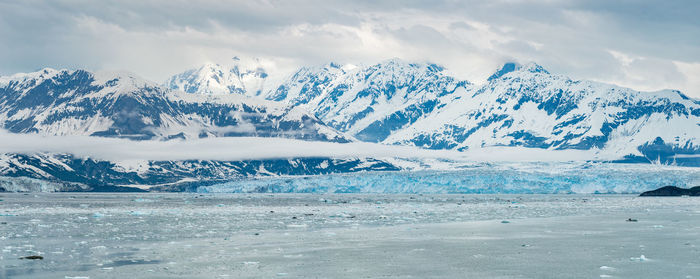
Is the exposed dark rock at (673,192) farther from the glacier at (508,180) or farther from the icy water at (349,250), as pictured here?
the icy water at (349,250)

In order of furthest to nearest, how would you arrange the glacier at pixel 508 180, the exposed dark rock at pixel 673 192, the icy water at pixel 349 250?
the glacier at pixel 508 180
the exposed dark rock at pixel 673 192
the icy water at pixel 349 250

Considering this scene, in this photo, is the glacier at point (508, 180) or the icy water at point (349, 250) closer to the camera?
the icy water at point (349, 250)

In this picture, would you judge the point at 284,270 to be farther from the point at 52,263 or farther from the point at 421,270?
the point at 52,263

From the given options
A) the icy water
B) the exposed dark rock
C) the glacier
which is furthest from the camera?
the glacier

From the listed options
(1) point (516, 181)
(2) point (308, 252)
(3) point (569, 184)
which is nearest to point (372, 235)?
(2) point (308, 252)

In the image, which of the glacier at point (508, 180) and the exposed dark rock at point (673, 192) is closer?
the exposed dark rock at point (673, 192)

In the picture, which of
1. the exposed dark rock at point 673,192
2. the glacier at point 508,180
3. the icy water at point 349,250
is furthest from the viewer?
the glacier at point 508,180

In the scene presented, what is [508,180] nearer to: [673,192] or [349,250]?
[673,192]

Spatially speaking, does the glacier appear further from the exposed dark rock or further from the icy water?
the icy water

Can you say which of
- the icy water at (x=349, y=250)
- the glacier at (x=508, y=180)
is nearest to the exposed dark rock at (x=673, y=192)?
the glacier at (x=508, y=180)

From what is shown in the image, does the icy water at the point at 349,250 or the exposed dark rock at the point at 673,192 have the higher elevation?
the icy water at the point at 349,250

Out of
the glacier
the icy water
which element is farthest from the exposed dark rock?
the icy water

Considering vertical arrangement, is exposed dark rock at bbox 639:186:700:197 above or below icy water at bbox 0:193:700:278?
below
